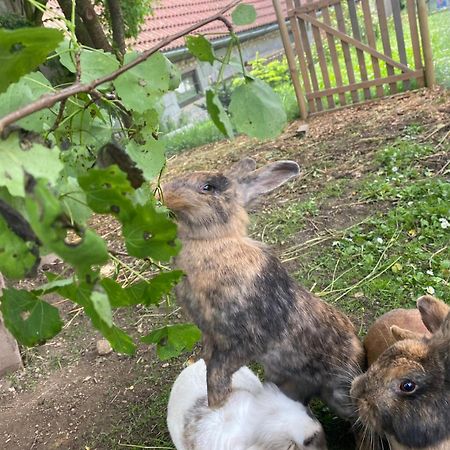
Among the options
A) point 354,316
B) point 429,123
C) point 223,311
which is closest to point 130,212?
point 223,311

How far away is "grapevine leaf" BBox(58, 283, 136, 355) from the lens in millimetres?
769

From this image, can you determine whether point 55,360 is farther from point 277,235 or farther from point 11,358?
point 277,235

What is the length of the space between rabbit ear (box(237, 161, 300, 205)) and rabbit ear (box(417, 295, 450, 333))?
3.05 feet

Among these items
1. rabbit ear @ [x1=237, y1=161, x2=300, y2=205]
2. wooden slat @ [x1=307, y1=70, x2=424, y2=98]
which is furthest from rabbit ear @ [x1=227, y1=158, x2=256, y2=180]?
wooden slat @ [x1=307, y1=70, x2=424, y2=98]

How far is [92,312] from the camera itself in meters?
0.83

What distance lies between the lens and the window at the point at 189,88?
15414 millimetres

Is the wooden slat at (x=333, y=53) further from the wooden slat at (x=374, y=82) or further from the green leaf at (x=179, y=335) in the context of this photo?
the green leaf at (x=179, y=335)

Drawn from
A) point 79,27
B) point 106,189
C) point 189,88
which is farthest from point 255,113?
point 189,88

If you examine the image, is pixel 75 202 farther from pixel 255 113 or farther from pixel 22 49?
pixel 255 113

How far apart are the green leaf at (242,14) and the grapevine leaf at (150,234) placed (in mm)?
593

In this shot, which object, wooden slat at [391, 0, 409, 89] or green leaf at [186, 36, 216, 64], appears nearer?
green leaf at [186, 36, 216, 64]

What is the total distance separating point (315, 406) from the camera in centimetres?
293

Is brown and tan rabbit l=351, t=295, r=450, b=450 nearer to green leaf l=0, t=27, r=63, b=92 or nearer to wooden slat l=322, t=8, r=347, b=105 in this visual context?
green leaf l=0, t=27, r=63, b=92

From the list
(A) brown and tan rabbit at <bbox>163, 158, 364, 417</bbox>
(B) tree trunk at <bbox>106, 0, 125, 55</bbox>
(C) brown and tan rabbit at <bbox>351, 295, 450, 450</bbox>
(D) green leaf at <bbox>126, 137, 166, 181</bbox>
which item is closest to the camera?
(D) green leaf at <bbox>126, 137, 166, 181</bbox>
